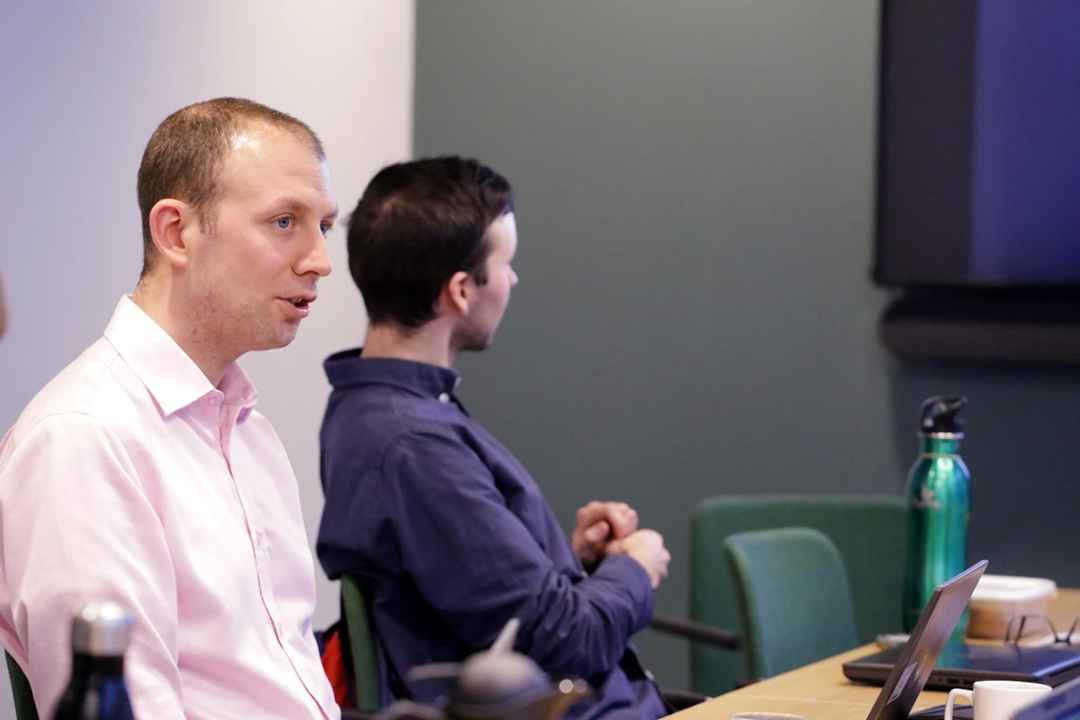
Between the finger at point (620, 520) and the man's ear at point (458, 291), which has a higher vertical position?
the man's ear at point (458, 291)

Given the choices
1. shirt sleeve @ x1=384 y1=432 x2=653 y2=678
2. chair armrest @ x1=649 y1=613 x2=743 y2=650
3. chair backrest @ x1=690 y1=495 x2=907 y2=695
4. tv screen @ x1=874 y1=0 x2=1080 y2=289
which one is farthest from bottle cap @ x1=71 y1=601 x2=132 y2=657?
tv screen @ x1=874 y1=0 x2=1080 y2=289

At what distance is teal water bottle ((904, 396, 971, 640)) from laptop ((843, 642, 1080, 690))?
0.71ft

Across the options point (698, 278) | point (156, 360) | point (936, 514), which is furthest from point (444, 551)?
point (698, 278)

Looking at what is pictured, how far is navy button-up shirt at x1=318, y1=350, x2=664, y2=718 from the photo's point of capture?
2141mm

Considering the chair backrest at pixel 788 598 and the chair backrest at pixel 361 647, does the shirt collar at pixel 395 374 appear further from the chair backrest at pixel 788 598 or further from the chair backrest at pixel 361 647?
the chair backrest at pixel 788 598

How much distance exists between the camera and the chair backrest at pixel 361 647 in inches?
83.9

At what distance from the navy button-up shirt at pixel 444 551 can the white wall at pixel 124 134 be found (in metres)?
0.83

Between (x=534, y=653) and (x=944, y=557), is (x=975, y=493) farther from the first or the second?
(x=534, y=653)

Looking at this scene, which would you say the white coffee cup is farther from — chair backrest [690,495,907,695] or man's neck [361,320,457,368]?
chair backrest [690,495,907,695]

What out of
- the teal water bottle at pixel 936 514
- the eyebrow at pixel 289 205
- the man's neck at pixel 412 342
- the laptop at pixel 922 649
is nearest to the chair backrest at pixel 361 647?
the man's neck at pixel 412 342

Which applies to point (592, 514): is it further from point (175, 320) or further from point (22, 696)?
point (22, 696)

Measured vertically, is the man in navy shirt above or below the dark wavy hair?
below

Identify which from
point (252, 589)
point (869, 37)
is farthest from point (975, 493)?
point (252, 589)

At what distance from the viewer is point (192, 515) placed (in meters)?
1.57
